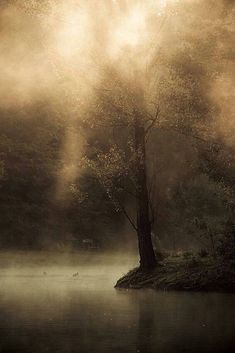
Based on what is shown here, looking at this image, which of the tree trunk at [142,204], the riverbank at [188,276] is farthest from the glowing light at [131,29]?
the riverbank at [188,276]

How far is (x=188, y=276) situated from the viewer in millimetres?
23953

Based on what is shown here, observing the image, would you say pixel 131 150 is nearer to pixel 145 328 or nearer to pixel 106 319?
pixel 106 319

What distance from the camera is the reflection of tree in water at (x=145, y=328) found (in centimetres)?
1067

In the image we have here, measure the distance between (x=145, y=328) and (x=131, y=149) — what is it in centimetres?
1274

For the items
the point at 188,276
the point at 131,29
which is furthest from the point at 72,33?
the point at 188,276

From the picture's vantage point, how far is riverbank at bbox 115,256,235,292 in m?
23.3

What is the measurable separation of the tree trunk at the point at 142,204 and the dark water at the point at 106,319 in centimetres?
189

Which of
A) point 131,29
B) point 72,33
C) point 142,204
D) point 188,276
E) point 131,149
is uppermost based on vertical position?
point 72,33

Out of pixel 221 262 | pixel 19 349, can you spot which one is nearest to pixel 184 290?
pixel 221 262

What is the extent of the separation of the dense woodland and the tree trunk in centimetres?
26

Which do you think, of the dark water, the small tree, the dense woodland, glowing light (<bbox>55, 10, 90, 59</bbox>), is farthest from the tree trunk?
glowing light (<bbox>55, 10, 90, 59</bbox>)

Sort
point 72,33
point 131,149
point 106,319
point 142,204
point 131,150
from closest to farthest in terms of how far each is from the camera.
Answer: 1. point 106,319
2. point 131,149
3. point 131,150
4. point 142,204
5. point 72,33

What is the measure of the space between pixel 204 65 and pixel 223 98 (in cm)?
202

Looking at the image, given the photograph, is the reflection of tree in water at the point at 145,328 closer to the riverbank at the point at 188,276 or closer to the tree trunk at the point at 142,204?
the riverbank at the point at 188,276
